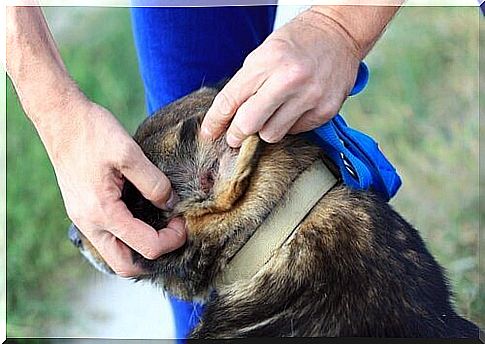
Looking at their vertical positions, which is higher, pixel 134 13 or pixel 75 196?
pixel 134 13

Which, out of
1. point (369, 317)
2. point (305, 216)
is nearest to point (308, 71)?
point (305, 216)

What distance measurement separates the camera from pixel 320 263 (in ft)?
3.58

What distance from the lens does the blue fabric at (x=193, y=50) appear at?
132 cm

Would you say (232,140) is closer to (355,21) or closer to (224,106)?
(224,106)

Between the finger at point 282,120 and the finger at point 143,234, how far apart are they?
0.18m

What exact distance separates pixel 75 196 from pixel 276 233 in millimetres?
290

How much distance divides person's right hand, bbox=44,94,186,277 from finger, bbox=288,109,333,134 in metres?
0.19

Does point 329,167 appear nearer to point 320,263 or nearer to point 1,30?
point 320,263

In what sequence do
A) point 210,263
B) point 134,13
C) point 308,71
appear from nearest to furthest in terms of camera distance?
point 308,71 → point 210,263 → point 134,13

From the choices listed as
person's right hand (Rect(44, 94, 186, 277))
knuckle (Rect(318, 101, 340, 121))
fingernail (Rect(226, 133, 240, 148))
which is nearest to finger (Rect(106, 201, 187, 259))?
person's right hand (Rect(44, 94, 186, 277))

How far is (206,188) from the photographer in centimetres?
112

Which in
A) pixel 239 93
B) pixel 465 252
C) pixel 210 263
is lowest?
pixel 465 252

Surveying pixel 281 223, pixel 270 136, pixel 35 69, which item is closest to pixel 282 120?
pixel 270 136

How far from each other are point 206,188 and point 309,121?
6.7 inches
